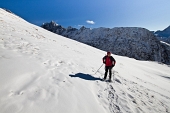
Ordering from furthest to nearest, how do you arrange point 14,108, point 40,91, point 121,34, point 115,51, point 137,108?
point 121,34, point 115,51, point 137,108, point 40,91, point 14,108

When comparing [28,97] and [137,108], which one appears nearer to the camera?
[28,97]

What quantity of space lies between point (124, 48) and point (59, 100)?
94.4 metres

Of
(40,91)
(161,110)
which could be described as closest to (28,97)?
(40,91)

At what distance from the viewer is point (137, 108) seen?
5.09 m

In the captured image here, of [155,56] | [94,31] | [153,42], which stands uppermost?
[94,31]

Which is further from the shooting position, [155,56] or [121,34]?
[121,34]

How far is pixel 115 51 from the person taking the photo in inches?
3642

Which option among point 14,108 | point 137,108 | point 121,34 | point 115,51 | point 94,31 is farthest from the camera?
point 94,31

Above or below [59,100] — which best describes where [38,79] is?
above

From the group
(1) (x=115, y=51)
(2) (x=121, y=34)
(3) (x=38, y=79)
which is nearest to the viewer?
(3) (x=38, y=79)

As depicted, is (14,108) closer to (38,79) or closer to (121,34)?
(38,79)

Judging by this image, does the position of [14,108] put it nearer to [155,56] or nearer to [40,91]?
[40,91]

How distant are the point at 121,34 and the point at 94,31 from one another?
107 feet

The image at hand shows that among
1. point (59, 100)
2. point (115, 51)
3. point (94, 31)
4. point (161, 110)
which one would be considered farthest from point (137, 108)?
point (94, 31)
